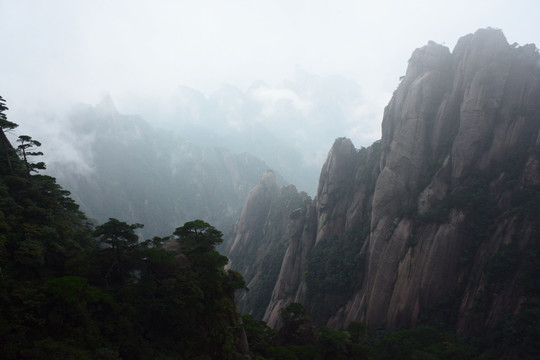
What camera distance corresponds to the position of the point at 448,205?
112 feet

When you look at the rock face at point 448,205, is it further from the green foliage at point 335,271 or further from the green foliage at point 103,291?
the green foliage at point 103,291

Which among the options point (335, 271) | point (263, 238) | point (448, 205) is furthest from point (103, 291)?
point (263, 238)

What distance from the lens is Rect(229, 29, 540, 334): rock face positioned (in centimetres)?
2917

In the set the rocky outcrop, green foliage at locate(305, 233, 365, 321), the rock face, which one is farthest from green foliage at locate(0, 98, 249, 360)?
the rocky outcrop

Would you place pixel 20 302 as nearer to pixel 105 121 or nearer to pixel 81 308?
pixel 81 308

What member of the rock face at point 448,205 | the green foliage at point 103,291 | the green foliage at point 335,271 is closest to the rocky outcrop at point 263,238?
the green foliage at point 335,271

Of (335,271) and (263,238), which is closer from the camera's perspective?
(335,271)

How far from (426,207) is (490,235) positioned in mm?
6554

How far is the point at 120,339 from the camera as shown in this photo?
1590 cm

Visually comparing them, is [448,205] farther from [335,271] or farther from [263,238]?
[263,238]

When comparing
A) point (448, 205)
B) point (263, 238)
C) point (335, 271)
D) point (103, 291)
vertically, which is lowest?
point (103, 291)

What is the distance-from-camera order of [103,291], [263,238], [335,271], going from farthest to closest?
1. [263,238]
2. [335,271]
3. [103,291]

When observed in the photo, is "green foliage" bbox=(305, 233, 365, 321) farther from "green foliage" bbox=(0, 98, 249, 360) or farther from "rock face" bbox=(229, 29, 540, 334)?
"green foliage" bbox=(0, 98, 249, 360)

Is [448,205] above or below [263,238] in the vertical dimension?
above
